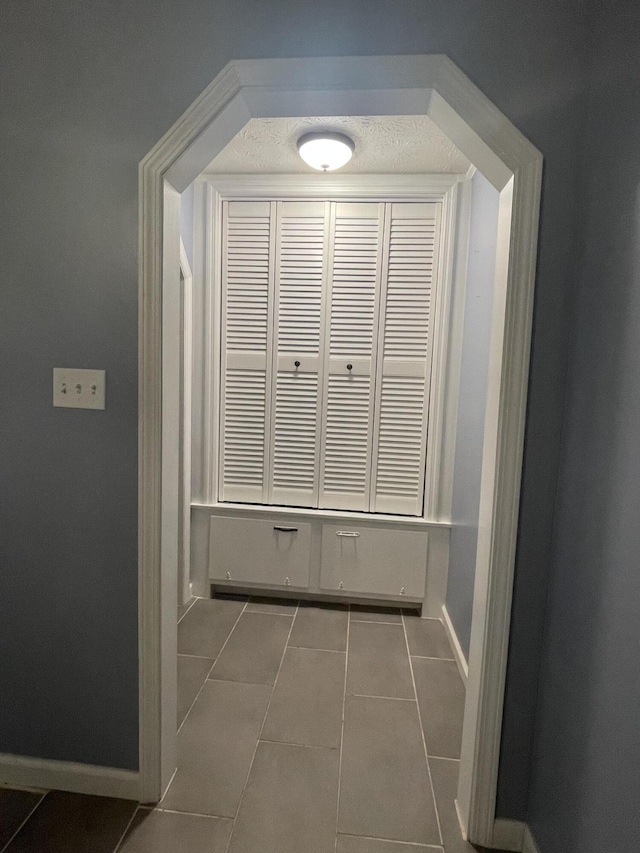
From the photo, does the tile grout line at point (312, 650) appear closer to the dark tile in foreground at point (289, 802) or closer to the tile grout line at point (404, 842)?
the dark tile in foreground at point (289, 802)

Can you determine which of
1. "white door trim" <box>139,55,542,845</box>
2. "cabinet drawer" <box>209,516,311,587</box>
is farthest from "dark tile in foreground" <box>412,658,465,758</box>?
"cabinet drawer" <box>209,516,311,587</box>

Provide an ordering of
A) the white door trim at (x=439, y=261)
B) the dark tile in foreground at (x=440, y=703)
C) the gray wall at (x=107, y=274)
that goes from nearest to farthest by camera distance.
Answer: the gray wall at (x=107, y=274)
the dark tile in foreground at (x=440, y=703)
the white door trim at (x=439, y=261)

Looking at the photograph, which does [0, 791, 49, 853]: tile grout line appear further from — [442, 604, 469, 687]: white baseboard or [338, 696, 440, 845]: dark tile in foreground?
[442, 604, 469, 687]: white baseboard

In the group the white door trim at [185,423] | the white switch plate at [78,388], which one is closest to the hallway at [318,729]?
the white door trim at [185,423]

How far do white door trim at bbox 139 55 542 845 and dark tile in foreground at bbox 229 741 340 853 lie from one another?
0.31 metres

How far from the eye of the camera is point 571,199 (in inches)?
49.8

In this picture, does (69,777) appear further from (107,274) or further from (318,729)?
(107,274)

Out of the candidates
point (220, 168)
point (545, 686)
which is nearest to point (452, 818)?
point (545, 686)

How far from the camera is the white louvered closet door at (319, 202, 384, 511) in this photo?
2791 millimetres

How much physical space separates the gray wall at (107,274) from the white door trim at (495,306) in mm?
40

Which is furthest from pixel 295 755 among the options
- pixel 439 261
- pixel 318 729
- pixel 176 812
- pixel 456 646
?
pixel 439 261

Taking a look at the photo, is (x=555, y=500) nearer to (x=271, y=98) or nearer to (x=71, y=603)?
(x=271, y=98)

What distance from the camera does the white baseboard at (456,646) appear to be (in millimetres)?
2285

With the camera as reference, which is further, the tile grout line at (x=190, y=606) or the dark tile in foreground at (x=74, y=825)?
the tile grout line at (x=190, y=606)
